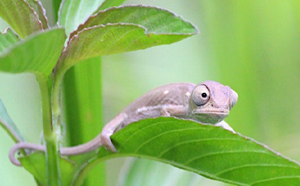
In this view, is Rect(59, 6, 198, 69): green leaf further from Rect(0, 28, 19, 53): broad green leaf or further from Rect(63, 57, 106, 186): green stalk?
Rect(63, 57, 106, 186): green stalk

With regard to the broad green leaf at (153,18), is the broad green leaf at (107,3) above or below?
below

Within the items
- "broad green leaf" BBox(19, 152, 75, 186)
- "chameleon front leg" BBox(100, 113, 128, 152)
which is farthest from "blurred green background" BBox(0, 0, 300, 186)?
"broad green leaf" BBox(19, 152, 75, 186)

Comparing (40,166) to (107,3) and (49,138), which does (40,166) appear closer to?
(49,138)

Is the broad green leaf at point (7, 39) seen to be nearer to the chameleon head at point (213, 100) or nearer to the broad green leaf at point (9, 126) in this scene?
the broad green leaf at point (9, 126)

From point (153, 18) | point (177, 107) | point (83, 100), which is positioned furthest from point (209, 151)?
point (177, 107)

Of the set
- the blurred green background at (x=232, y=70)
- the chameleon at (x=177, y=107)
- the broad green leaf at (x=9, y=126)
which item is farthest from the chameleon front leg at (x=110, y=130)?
the blurred green background at (x=232, y=70)

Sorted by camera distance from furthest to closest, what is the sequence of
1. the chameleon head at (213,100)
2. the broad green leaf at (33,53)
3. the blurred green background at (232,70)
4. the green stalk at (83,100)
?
the blurred green background at (232,70), the chameleon head at (213,100), the green stalk at (83,100), the broad green leaf at (33,53)

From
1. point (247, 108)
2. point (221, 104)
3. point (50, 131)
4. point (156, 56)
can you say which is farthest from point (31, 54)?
point (156, 56)
